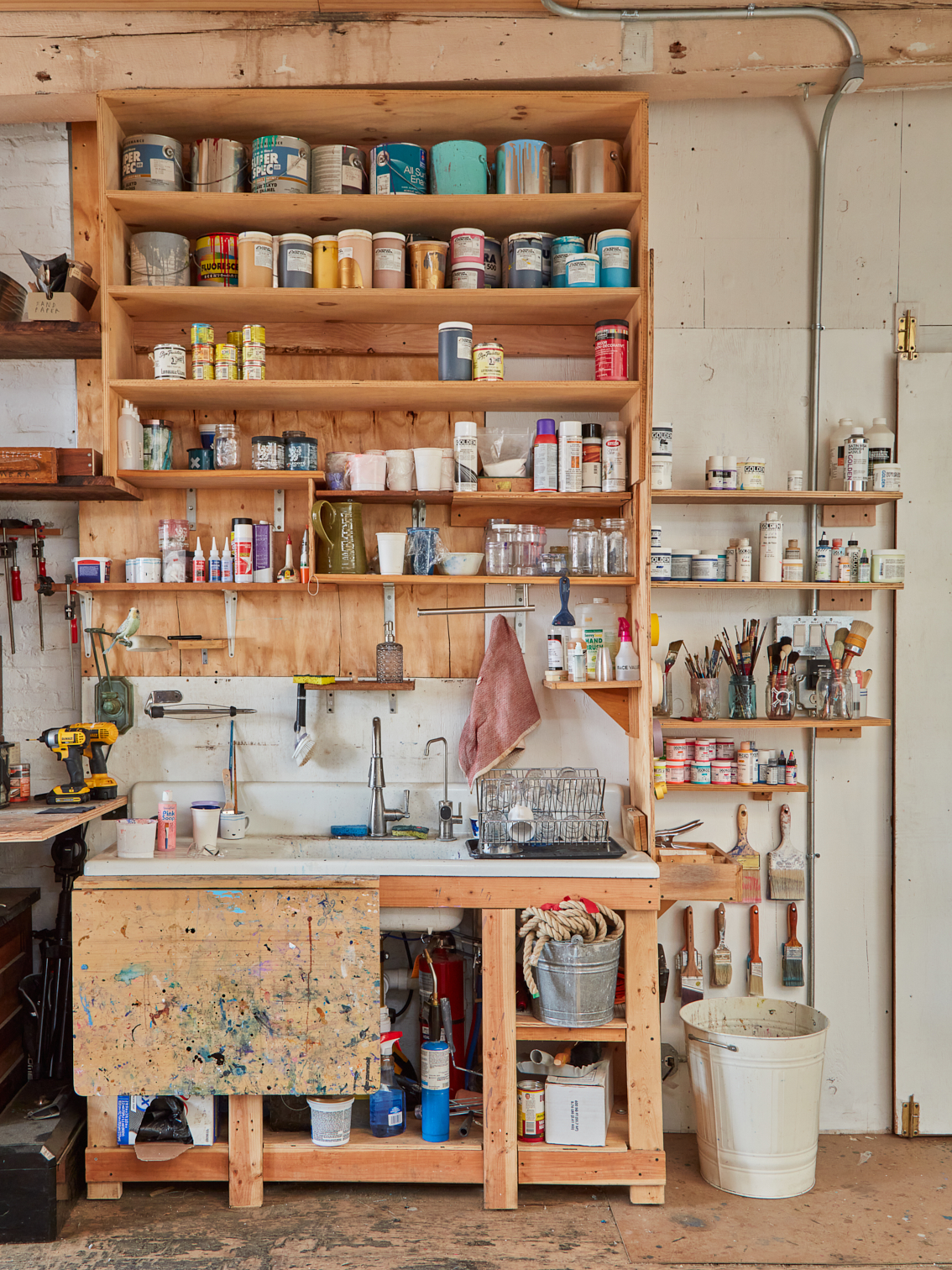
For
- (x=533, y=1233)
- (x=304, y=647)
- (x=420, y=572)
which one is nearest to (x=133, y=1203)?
(x=533, y=1233)

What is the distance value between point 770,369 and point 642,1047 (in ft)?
6.92

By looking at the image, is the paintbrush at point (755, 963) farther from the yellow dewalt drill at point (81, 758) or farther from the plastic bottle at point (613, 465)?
the yellow dewalt drill at point (81, 758)

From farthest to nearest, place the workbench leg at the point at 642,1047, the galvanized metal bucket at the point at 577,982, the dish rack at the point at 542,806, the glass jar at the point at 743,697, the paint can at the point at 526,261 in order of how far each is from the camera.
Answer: the glass jar at the point at 743,697
the paint can at the point at 526,261
the dish rack at the point at 542,806
the workbench leg at the point at 642,1047
the galvanized metal bucket at the point at 577,982

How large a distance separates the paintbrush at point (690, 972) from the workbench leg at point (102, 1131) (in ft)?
5.67

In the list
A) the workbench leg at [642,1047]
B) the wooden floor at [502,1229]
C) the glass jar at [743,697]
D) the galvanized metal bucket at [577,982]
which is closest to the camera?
the wooden floor at [502,1229]

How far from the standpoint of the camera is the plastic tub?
2648 mm

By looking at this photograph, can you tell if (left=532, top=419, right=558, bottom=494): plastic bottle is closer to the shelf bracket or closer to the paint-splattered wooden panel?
the shelf bracket

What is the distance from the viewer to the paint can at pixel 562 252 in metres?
2.92

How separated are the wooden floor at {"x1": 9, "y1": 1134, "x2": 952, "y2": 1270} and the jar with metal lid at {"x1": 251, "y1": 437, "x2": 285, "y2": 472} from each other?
207 centimetres

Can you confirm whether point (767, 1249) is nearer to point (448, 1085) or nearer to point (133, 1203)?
point (448, 1085)

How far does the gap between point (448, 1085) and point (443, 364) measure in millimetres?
2065

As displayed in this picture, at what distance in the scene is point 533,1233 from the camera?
2.51 m

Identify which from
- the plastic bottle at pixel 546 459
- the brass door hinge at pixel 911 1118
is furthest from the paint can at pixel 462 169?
the brass door hinge at pixel 911 1118

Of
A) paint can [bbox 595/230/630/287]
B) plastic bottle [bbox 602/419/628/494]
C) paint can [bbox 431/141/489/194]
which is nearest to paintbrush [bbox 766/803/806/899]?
plastic bottle [bbox 602/419/628/494]
